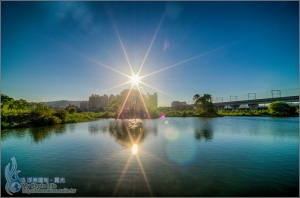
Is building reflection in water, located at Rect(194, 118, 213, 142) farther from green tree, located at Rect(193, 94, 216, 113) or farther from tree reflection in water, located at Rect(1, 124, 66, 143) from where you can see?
green tree, located at Rect(193, 94, 216, 113)

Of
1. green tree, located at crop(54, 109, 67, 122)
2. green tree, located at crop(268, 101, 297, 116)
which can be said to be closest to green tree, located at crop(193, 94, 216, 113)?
green tree, located at crop(268, 101, 297, 116)

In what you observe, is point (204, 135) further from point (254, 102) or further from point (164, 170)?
point (254, 102)

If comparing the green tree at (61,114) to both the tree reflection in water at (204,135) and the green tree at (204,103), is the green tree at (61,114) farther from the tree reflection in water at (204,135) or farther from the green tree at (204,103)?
the green tree at (204,103)

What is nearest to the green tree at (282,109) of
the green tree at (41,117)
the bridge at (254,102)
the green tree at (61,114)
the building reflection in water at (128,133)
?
the bridge at (254,102)

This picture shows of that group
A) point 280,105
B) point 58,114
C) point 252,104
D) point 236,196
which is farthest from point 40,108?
point 252,104

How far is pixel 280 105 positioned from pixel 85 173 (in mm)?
90670

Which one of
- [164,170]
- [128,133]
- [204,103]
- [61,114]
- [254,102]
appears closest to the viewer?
[164,170]

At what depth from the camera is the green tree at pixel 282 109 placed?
213 ft

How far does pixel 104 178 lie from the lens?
8461 millimetres

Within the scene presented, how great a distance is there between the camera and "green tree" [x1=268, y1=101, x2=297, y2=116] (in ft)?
213

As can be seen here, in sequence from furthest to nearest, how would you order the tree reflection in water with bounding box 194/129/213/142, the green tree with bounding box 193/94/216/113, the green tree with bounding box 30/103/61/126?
1. the green tree with bounding box 193/94/216/113
2. the green tree with bounding box 30/103/61/126
3. the tree reflection in water with bounding box 194/129/213/142

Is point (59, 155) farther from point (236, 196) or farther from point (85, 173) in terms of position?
point (236, 196)

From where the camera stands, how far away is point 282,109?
6712 centimetres

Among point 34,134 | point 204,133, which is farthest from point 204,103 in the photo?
point 34,134
